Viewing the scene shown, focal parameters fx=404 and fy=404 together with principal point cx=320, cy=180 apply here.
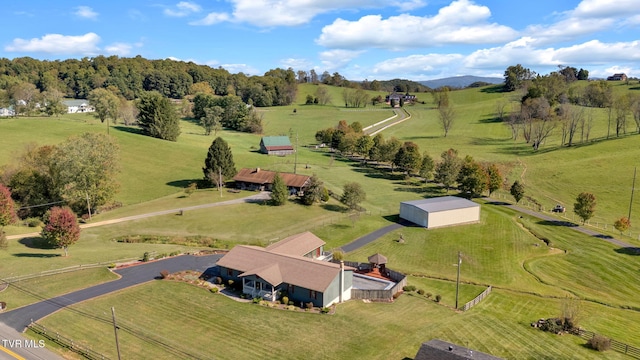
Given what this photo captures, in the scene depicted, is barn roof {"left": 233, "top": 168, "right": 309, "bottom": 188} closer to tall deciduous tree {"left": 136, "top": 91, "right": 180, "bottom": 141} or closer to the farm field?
the farm field

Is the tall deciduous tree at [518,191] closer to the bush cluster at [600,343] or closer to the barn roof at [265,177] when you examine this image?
the barn roof at [265,177]

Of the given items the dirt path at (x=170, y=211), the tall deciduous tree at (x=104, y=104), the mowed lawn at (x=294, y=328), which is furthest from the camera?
the tall deciduous tree at (x=104, y=104)

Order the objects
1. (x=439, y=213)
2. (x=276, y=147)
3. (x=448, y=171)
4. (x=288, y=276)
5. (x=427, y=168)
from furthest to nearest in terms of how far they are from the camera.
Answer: (x=276, y=147), (x=427, y=168), (x=448, y=171), (x=439, y=213), (x=288, y=276)

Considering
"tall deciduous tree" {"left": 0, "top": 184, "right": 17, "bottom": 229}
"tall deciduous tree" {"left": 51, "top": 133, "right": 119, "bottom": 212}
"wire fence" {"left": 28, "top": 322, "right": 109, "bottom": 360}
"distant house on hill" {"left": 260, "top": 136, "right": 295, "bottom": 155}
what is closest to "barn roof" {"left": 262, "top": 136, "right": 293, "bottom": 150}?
"distant house on hill" {"left": 260, "top": 136, "right": 295, "bottom": 155}

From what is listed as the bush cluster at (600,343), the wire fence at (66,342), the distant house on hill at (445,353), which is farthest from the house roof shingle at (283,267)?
the bush cluster at (600,343)

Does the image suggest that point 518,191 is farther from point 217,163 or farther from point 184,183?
point 184,183

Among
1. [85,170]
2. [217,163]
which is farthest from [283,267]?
[217,163]
